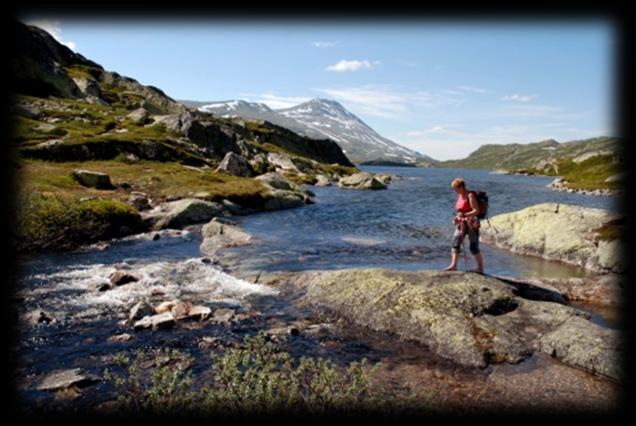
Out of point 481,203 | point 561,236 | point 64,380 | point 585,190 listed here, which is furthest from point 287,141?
point 64,380

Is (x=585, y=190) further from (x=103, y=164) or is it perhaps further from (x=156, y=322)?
(x=156, y=322)

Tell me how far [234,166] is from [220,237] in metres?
45.6

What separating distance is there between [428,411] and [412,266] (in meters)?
17.6

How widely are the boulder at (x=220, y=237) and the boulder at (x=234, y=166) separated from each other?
40.8 meters

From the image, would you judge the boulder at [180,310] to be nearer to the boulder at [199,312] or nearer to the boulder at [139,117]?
the boulder at [199,312]

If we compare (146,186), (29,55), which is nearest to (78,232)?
(146,186)

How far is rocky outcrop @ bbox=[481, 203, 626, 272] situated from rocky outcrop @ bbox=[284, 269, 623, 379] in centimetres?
1249

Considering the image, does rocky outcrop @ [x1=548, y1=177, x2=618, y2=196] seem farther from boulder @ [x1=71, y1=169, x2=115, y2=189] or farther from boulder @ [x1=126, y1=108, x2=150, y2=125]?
boulder @ [x1=126, y1=108, x2=150, y2=125]

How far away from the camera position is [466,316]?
15094mm

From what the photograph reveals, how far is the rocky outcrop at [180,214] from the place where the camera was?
3684 centimetres

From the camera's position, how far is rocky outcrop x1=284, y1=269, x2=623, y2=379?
13.2m

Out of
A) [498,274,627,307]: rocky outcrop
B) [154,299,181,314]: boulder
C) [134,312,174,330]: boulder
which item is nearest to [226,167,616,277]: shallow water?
[498,274,627,307]: rocky outcrop

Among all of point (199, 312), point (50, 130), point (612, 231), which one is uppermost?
point (50, 130)

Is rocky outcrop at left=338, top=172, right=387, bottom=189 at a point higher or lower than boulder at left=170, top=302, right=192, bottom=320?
higher
